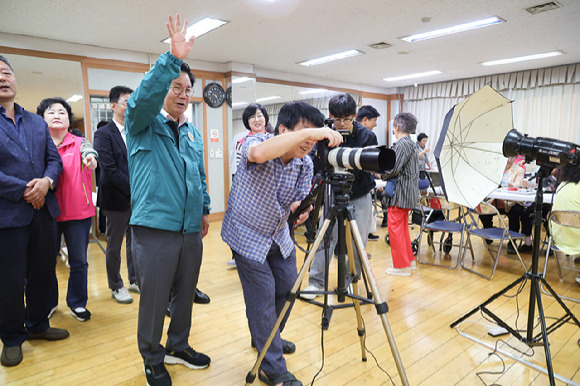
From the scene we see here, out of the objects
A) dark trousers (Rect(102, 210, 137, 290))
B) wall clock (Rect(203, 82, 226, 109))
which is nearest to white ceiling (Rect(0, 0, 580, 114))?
wall clock (Rect(203, 82, 226, 109))

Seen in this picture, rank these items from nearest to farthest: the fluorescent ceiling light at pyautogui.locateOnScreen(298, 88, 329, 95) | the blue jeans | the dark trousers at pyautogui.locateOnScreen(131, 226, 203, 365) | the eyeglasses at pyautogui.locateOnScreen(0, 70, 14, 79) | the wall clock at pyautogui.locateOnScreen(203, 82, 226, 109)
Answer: the dark trousers at pyautogui.locateOnScreen(131, 226, 203, 365)
the eyeglasses at pyautogui.locateOnScreen(0, 70, 14, 79)
the blue jeans
the wall clock at pyautogui.locateOnScreen(203, 82, 226, 109)
the fluorescent ceiling light at pyautogui.locateOnScreen(298, 88, 329, 95)

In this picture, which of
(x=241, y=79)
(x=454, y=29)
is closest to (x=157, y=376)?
(x=454, y=29)

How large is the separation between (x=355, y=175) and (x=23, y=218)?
6.29 feet

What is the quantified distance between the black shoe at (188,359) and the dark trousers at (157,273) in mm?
221

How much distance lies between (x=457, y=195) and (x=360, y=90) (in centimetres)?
648

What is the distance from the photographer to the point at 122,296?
267cm

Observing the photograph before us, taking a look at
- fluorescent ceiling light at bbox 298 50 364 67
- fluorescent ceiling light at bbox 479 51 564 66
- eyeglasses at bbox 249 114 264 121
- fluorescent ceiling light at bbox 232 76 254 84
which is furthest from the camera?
fluorescent ceiling light at bbox 232 76 254 84

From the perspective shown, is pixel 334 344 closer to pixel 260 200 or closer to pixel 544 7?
pixel 260 200

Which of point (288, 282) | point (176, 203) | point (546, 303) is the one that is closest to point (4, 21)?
point (176, 203)

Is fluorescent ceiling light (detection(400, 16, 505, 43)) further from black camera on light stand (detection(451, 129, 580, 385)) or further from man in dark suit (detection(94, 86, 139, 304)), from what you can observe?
man in dark suit (detection(94, 86, 139, 304))

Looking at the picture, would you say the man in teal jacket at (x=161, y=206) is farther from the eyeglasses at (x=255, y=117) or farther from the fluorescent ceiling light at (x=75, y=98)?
the fluorescent ceiling light at (x=75, y=98)

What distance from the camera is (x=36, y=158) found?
1.90m

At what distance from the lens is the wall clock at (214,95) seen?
5.61 m

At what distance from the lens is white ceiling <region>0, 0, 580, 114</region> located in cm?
336
